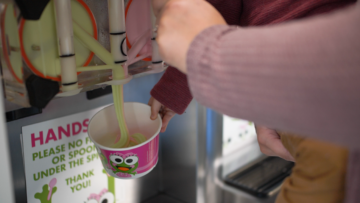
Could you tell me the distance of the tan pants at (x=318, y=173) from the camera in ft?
1.03

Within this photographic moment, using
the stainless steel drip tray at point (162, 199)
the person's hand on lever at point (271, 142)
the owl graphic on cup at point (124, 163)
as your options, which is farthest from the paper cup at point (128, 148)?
the stainless steel drip tray at point (162, 199)

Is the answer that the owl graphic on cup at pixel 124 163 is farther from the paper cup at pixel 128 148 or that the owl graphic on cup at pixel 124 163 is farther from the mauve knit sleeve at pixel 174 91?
the mauve knit sleeve at pixel 174 91

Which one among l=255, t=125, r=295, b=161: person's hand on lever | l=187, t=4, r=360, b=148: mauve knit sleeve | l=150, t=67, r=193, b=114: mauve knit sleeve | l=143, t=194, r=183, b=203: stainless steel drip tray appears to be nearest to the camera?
l=187, t=4, r=360, b=148: mauve knit sleeve

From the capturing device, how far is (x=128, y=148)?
0.54 m

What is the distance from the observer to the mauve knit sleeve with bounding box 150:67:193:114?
Answer: 644mm

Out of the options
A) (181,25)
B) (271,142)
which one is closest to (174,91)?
(271,142)

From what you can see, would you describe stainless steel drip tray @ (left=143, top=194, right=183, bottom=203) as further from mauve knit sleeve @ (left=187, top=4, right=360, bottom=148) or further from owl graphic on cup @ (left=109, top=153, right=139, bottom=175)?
mauve knit sleeve @ (left=187, top=4, right=360, bottom=148)

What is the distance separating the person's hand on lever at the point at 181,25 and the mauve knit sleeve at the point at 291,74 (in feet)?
0.09

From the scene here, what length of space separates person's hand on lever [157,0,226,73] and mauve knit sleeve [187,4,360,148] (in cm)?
3

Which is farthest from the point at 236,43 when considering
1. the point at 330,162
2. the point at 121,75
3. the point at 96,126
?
the point at 96,126

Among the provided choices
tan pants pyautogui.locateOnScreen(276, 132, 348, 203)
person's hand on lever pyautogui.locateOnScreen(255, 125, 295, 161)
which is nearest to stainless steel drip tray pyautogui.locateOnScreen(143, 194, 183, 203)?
person's hand on lever pyautogui.locateOnScreen(255, 125, 295, 161)

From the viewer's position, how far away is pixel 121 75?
516 millimetres

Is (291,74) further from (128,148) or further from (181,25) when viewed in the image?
(128,148)

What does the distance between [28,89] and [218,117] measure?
22.5 inches
